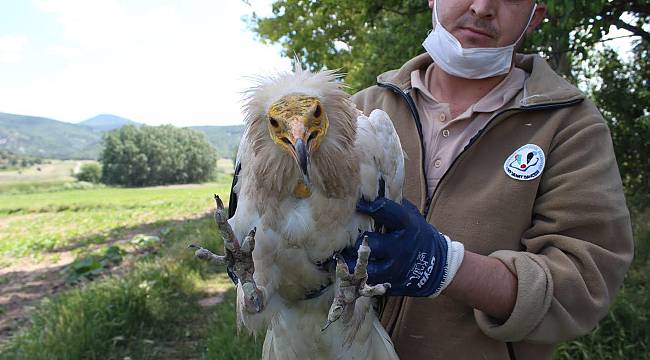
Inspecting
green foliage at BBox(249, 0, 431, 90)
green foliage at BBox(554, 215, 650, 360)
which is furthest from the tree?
green foliage at BBox(554, 215, 650, 360)

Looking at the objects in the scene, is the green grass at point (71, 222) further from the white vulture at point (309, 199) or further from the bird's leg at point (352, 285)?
the bird's leg at point (352, 285)

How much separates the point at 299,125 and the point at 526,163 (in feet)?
3.49

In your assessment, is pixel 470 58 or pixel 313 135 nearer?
pixel 313 135

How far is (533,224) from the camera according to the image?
7.69ft

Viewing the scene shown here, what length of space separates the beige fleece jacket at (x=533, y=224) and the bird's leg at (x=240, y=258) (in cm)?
71

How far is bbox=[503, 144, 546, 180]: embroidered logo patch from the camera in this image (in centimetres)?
228

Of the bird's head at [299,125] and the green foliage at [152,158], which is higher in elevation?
the bird's head at [299,125]

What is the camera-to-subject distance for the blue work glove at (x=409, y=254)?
2107 millimetres

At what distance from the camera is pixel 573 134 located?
90.2 inches

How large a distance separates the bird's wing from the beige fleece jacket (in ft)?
0.45

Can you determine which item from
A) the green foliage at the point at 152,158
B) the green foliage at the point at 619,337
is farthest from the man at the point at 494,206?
the green foliage at the point at 152,158

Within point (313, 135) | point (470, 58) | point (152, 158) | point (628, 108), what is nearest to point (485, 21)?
point (470, 58)

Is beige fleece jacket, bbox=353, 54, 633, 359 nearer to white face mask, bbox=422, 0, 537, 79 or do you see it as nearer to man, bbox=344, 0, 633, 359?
man, bbox=344, 0, 633, 359

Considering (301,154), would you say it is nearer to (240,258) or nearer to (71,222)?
(240,258)
